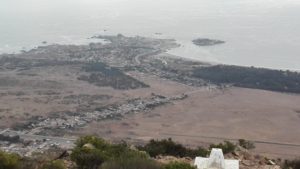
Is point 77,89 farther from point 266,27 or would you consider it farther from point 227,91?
point 266,27

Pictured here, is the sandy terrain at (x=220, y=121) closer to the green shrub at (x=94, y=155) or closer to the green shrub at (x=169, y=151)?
the green shrub at (x=169, y=151)

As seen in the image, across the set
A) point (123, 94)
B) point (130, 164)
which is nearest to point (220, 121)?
point (123, 94)

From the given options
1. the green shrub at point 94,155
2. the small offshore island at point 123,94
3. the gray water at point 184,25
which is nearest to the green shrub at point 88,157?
the green shrub at point 94,155

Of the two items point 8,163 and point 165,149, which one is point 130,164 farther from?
point 165,149

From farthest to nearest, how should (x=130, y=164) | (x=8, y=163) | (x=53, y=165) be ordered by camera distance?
(x=8, y=163), (x=53, y=165), (x=130, y=164)

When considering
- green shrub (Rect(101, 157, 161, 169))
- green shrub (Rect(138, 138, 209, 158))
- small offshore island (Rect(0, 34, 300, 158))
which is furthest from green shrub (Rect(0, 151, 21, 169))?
small offshore island (Rect(0, 34, 300, 158))
